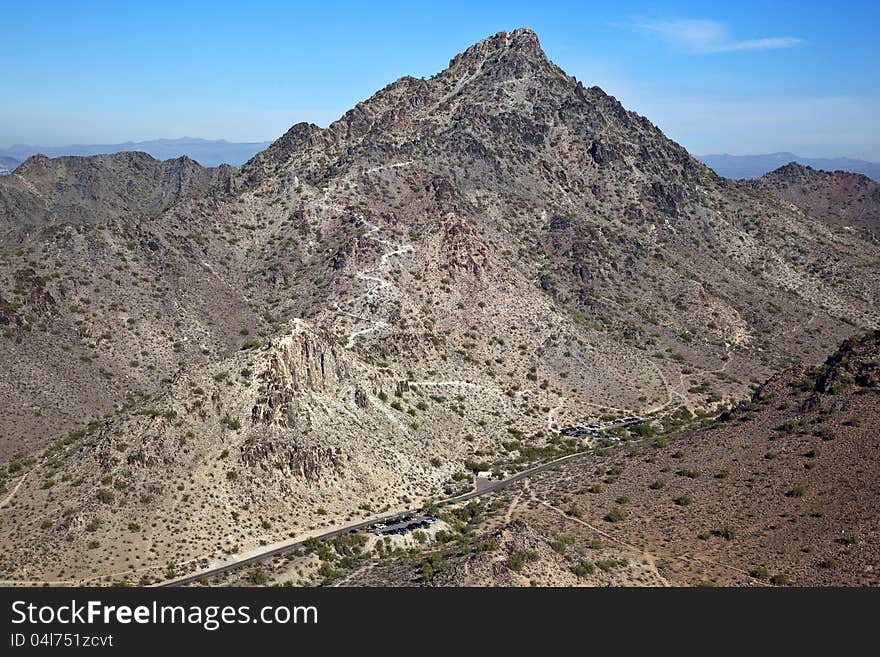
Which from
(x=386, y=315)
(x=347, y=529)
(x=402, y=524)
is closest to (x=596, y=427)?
(x=386, y=315)

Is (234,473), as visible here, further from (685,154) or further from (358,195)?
(685,154)

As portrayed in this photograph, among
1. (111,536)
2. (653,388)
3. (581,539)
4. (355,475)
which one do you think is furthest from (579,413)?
(111,536)

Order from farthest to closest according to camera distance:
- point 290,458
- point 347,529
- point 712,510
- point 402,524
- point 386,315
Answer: point 386,315 < point 290,458 < point 402,524 < point 347,529 < point 712,510

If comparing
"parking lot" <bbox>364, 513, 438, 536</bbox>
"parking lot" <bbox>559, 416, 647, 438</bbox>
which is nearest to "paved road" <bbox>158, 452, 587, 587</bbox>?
"parking lot" <bbox>364, 513, 438, 536</bbox>

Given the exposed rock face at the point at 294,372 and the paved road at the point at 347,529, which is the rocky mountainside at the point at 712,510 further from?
the exposed rock face at the point at 294,372

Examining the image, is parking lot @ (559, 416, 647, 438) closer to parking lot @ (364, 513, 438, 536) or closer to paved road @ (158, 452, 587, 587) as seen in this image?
paved road @ (158, 452, 587, 587)

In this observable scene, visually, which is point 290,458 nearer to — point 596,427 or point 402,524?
point 402,524
